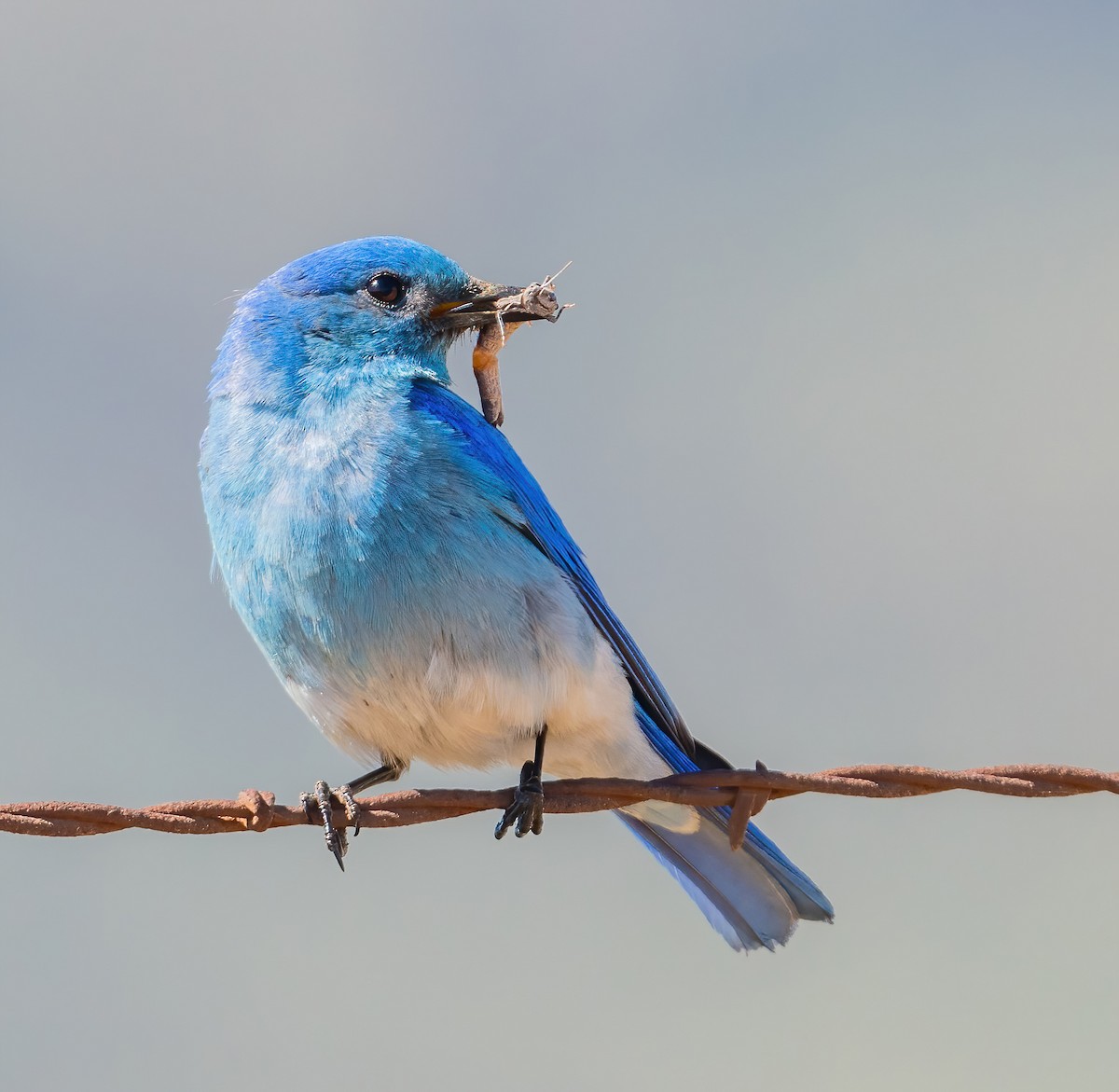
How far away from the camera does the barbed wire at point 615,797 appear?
336 centimetres

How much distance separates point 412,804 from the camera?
3.60m

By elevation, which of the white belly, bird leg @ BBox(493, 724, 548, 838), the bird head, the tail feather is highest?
the bird head

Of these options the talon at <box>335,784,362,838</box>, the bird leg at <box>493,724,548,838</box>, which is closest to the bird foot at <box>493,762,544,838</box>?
the bird leg at <box>493,724,548,838</box>

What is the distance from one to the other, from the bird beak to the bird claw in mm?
1894

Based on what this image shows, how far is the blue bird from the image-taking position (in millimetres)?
4484

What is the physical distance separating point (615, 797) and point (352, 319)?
2.37 metres

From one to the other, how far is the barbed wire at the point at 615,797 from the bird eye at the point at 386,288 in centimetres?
229

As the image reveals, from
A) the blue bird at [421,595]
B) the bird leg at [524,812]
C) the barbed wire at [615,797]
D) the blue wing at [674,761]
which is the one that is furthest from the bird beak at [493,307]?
the barbed wire at [615,797]

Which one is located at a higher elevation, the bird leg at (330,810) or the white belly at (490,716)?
the white belly at (490,716)

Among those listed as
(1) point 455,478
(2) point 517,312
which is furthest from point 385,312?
(1) point 455,478

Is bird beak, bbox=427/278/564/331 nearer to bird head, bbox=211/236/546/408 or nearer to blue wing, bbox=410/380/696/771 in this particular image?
bird head, bbox=211/236/546/408

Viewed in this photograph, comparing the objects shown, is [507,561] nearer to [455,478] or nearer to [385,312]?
[455,478]

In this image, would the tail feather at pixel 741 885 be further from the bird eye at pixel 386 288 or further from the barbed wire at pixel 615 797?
the bird eye at pixel 386 288

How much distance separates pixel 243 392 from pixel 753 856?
2386mm
